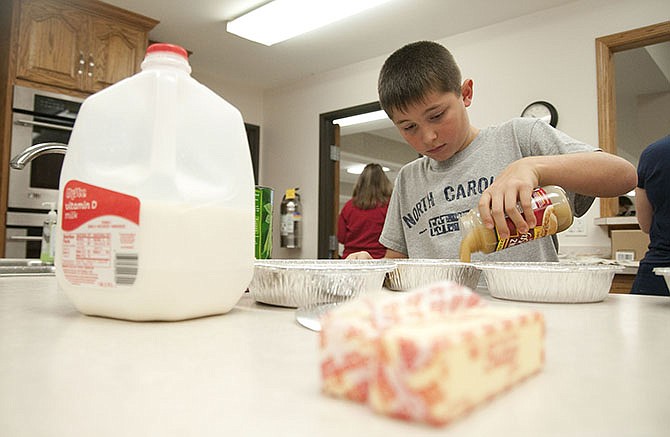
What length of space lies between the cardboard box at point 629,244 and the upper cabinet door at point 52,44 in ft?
10.5

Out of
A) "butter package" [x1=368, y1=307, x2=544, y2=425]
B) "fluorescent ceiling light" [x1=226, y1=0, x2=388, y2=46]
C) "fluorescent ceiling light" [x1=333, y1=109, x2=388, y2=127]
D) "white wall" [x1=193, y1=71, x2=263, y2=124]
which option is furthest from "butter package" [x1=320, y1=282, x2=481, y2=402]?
"fluorescent ceiling light" [x1=333, y1=109, x2=388, y2=127]

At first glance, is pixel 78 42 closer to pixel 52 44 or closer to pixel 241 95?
pixel 52 44

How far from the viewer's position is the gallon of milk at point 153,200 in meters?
0.48

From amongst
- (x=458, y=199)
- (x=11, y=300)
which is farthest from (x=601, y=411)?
(x=458, y=199)

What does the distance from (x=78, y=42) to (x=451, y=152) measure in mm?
2602

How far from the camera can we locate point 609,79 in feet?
8.80

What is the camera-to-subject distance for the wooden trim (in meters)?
2.61

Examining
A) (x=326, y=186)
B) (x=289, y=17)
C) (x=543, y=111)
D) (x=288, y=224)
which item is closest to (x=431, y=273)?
(x=543, y=111)

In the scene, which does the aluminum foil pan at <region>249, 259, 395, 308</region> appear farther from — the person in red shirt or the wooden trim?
the person in red shirt

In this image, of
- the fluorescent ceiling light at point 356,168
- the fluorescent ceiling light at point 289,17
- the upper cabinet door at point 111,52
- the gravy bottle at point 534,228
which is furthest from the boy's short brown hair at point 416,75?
the fluorescent ceiling light at point 356,168

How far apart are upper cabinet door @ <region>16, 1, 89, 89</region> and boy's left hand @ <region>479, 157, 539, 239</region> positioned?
9.61ft

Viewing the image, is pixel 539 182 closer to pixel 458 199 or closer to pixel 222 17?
pixel 458 199

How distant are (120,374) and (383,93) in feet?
3.73

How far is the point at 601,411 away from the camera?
25cm
